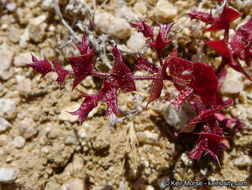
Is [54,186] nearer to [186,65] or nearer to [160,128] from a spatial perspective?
[160,128]

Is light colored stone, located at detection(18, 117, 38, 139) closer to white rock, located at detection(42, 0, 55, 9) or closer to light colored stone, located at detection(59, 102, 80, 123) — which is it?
light colored stone, located at detection(59, 102, 80, 123)

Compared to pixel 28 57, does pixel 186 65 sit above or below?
above

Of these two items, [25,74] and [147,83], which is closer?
[147,83]

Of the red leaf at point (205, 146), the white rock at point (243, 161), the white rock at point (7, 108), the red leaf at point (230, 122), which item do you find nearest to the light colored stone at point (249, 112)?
the red leaf at point (230, 122)

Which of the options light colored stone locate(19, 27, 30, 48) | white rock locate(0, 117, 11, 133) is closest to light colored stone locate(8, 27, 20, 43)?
light colored stone locate(19, 27, 30, 48)

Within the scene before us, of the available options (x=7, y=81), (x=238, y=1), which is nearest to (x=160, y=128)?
(x=238, y=1)

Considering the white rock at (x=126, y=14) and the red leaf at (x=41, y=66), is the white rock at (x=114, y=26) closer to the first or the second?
the white rock at (x=126, y=14)
